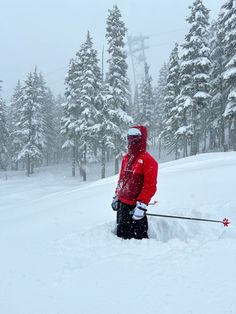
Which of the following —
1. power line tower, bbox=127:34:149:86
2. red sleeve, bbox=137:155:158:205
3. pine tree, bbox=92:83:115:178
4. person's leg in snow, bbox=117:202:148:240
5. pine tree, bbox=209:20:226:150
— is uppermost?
power line tower, bbox=127:34:149:86

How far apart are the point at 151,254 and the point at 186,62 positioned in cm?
2552

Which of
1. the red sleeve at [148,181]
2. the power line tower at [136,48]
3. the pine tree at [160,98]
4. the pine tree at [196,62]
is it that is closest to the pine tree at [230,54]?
the pine tree at [196,62]

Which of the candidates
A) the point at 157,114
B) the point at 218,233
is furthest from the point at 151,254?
the point at 157,114

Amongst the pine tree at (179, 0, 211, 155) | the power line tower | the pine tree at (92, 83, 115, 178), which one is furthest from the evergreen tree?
the power line tower

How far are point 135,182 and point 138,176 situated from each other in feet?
0.39

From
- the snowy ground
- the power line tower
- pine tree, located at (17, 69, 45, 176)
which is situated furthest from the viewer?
the power line tower

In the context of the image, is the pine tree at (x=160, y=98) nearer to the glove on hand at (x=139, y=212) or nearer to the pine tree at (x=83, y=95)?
the pine tree at (x=83, y=95)

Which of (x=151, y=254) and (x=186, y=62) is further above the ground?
(x=186, y=62)

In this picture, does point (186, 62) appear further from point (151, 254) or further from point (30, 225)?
point (151, 254)

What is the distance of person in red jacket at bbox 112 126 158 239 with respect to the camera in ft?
17.8

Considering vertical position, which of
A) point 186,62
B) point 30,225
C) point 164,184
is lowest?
point 30,225

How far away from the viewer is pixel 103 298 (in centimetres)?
354

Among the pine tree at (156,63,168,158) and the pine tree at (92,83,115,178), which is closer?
the pine tree at (92,83,115,178)

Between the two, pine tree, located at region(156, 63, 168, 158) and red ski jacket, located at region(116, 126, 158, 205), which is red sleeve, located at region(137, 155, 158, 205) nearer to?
red ski jacket, located at region(116, 126, 158, 205)
